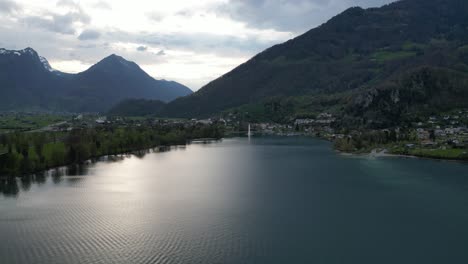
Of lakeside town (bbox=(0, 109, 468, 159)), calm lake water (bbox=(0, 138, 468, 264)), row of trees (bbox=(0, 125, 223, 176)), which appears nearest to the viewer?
calm lake water (bbox=(0, 138, 468, 264))

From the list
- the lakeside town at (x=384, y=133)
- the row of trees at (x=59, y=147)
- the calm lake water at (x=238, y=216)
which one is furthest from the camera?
the lakeside town at (x=384, y=133)

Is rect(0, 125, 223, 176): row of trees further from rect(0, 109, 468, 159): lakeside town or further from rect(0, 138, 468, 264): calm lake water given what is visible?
rect(0, 109, 468, 159): lakeside town

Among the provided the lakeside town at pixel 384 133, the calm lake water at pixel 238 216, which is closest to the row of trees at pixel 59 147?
the calm lake water at pixel 238 216

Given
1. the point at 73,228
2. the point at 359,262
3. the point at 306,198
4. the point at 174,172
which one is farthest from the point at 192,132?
the point at 359,262

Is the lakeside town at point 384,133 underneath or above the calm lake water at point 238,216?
above

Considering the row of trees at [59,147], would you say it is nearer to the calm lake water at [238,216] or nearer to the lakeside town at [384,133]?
the calm lake water at [238,216]

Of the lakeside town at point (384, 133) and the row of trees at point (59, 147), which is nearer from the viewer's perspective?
the row of trees at point (59, 147)

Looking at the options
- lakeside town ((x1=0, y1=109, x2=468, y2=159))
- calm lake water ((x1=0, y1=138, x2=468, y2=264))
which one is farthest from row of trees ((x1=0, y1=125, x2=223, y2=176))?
lakeside town ((x1=0, y1=109, x2=468, y2=159))
